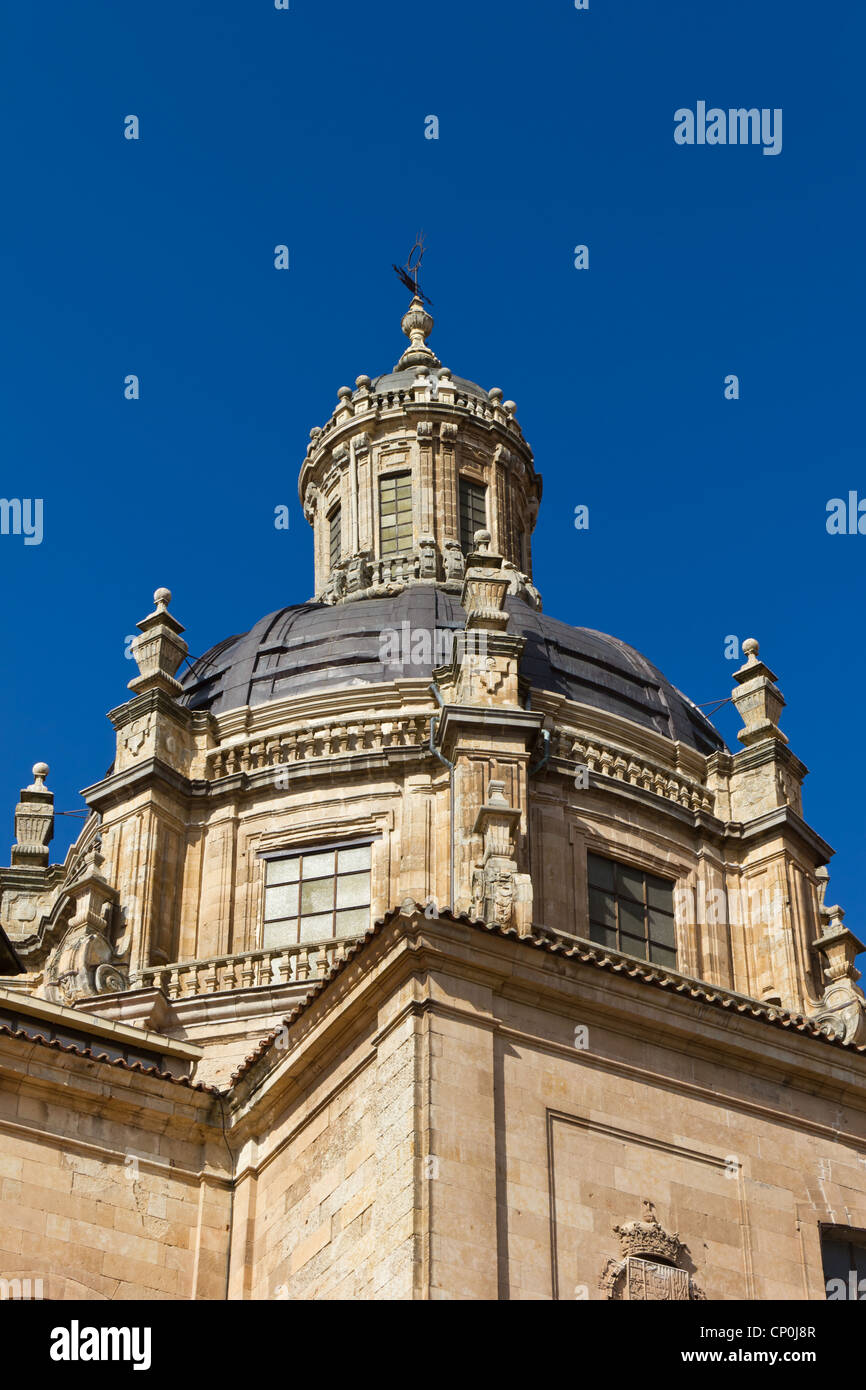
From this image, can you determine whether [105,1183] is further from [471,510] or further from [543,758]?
[471,510]

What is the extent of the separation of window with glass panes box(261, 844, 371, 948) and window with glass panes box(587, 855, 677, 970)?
3861 millimetres

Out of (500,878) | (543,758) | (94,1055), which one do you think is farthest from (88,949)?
(94,1055)

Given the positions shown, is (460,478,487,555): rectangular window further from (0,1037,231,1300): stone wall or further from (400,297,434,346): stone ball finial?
(0,1037,231,1300): stone wall

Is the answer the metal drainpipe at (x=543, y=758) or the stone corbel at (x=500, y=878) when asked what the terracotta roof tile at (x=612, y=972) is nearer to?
the stone corbel at (x=500, y=878)

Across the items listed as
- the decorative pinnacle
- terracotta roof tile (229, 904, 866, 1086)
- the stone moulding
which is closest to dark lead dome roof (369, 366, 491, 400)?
the decorative pinnacle

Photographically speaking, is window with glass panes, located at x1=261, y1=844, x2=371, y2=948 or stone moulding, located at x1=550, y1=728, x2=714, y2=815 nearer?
window with glass panes, located at x1=261, y1=844, x2=371, y2=948

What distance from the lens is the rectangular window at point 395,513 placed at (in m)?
44.7

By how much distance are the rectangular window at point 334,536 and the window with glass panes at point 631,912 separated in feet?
40.6

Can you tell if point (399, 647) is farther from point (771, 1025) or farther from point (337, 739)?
point (771, 1025)

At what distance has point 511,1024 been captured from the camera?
2170cm

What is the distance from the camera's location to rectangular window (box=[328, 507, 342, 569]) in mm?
45938

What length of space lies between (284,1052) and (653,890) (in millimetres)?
14265

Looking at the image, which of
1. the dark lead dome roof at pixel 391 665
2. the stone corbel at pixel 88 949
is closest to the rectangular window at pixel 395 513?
the dark lead dome roof at pixel 391 665

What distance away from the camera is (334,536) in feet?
153
